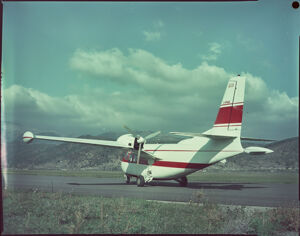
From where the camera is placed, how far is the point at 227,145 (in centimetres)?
2297

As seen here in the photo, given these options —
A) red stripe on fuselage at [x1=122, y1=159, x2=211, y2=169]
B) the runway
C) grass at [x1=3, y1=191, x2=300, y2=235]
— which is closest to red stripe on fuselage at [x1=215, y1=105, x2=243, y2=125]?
red stripe on fuselage at [x1=122, y1=159, x2=211, y2=169]

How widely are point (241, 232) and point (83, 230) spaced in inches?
184

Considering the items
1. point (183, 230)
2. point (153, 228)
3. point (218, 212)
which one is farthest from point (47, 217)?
point (218, 212)

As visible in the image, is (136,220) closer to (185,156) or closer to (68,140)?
(185,156)

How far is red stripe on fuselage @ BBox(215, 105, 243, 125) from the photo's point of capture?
2309cm

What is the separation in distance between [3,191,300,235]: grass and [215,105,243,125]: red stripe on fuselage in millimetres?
11475

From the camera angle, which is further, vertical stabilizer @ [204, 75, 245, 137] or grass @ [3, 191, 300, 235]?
vertical stabilizer @ [204, 75, 245, 137]

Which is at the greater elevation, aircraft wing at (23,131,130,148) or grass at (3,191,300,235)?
aircraft wing at (23,131,130,148)

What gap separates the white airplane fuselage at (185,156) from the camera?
913 inches

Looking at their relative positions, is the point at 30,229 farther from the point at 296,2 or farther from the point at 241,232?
the point at 296,2

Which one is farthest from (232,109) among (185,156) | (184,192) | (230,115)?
(184,192)

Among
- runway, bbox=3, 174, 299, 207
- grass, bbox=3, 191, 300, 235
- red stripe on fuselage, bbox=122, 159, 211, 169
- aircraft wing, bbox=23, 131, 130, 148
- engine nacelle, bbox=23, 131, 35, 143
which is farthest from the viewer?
red stripe on fuselage, bbox=122, 159, 211, 169

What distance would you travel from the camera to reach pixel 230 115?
23406 millimetres

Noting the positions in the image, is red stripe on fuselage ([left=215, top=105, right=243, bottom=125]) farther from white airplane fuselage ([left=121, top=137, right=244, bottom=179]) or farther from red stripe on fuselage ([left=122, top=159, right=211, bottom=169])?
red stripe on fuselage ([left=122, top=159, right=211, bottom=169])
